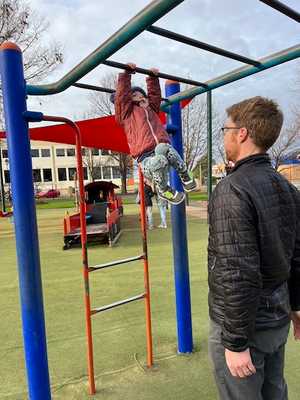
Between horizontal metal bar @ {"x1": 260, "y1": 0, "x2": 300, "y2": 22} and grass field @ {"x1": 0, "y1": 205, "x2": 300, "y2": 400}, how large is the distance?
218cm

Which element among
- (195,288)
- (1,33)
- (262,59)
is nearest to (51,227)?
(1,33)

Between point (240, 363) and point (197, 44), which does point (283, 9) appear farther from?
point (240, 363)

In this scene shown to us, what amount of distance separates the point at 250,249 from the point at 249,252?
1 centimetres

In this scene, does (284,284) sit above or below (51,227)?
above

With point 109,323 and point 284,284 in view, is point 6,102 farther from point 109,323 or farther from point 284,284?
point 109,323

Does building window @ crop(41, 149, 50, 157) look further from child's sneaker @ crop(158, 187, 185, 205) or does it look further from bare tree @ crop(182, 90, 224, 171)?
child's sneaker @ crop(158, 187, 185, 205)

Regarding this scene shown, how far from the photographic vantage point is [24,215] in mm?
1935

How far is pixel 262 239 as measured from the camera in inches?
51.5

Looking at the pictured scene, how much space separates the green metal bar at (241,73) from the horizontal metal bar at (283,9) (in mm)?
448

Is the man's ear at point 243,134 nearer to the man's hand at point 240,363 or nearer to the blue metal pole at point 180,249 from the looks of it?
the man's hand at point 240,363

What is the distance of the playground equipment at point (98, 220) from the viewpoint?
314 inches

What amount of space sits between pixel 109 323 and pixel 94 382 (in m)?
1.15

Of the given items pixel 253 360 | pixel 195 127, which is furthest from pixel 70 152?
pixel 253 360

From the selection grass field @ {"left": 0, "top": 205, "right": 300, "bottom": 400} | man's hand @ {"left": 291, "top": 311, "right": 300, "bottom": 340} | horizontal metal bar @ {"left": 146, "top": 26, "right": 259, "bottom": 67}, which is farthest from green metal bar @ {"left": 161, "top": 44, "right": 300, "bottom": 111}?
grass field @ {"left": 0, "top": 205, "right": 300, "bottom": 400}
